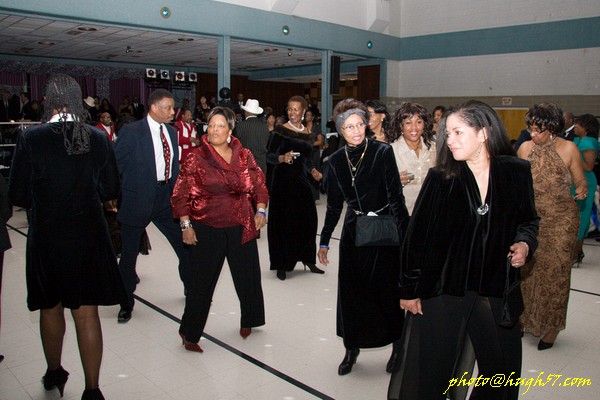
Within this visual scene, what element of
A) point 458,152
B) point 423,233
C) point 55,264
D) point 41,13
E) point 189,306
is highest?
point 41,13

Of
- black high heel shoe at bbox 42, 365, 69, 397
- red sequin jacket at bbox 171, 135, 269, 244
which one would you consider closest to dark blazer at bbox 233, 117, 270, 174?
red sequin jacket at bbox 171, 135, 269, 244

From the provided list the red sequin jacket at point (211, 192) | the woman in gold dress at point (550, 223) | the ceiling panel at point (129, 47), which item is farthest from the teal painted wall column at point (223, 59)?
the woman in gold dress at point (550, 223)

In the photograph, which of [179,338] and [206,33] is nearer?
[179,338]

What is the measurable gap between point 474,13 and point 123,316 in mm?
11889

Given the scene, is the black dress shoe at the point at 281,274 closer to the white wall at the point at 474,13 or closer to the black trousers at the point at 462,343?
the black trousers at the point at 462,343

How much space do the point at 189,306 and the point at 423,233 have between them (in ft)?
5.93

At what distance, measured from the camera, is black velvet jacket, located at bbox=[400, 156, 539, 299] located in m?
1.92

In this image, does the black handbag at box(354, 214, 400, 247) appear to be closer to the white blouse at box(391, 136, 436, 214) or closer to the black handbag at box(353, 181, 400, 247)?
the black handbag at box(353, 181, 400, 247)

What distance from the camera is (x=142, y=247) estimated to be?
5254 mm

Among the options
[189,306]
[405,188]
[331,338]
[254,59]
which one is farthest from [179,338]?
[254,59]

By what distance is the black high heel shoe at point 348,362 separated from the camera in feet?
9.78

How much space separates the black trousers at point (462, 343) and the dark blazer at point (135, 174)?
92.2 inches

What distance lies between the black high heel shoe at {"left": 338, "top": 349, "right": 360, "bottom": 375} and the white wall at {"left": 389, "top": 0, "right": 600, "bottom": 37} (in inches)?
442

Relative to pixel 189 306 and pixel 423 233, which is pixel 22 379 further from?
pixel 423 233
